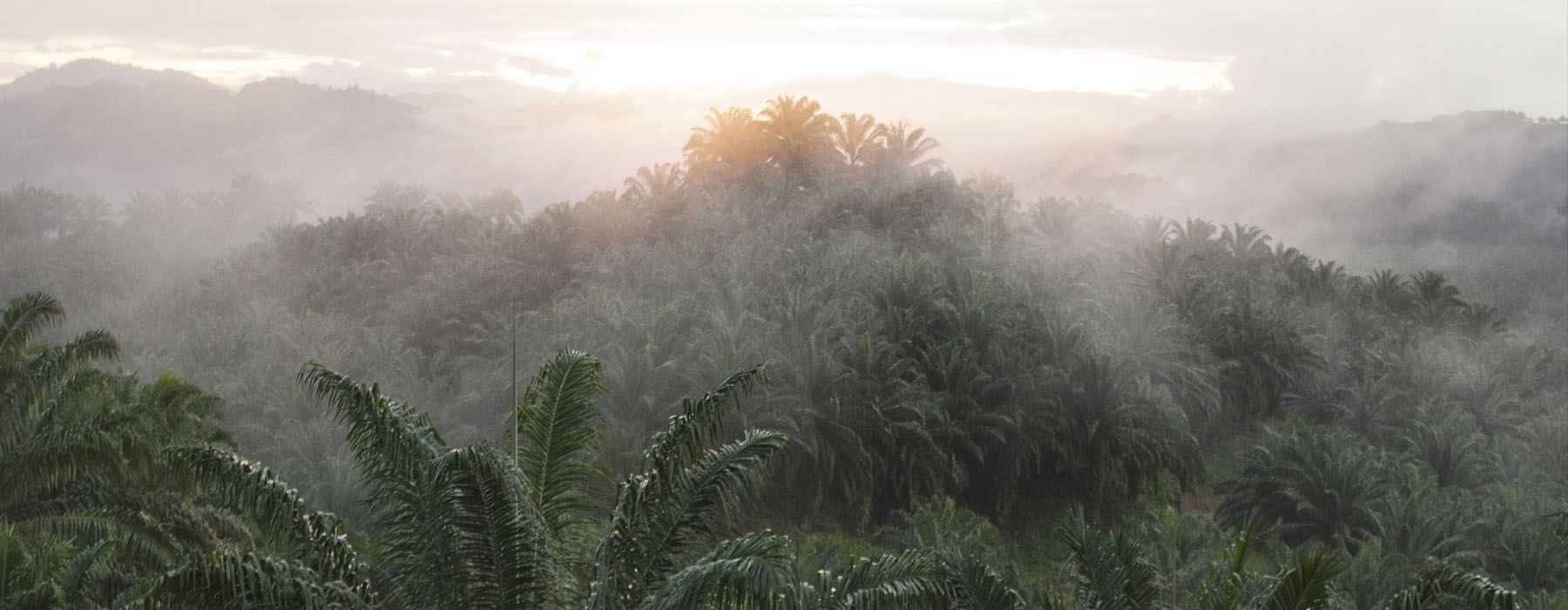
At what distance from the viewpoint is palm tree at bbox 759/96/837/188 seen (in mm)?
41656

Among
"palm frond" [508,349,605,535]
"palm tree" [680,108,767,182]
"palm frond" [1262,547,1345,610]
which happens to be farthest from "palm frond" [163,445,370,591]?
"palm tree" [680,108,767,182]

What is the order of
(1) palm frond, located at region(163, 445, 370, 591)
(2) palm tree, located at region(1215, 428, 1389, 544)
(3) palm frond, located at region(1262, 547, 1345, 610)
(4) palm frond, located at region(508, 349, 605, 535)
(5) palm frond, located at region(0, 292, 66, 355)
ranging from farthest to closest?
(2) palm tree, located at region(1215, 428, 1389, 544) → (5) palm frond, located at region(0, 292, 66, 355) → (4) palm frond, located at region(508, 349, 605, 535) → (3) palm frond, located at region(1262, 547, 1345, 610) → (1) palm frond, located at region(163, 445, 370, 591)

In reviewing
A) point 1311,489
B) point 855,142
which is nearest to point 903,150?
point 855,142

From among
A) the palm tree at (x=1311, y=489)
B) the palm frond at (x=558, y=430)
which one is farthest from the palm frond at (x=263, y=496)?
the palm tree at (x=1311, y=489)

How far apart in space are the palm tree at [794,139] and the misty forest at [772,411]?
0.47 ft

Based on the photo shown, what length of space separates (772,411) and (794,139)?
76.4 ft

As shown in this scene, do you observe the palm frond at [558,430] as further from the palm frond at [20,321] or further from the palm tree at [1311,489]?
the palm tree at [1311,489]

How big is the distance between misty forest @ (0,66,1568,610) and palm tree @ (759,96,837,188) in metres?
0.14

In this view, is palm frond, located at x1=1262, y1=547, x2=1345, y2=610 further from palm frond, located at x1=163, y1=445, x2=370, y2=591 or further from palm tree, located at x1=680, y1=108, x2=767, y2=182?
palm tree, located at x1=680, y1=108, x2=767, y2=182

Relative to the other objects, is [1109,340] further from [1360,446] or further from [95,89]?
[95,89]

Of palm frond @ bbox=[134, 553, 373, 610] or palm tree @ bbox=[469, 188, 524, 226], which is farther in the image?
palm tree @ bbox=[469, 188, 524, 226]

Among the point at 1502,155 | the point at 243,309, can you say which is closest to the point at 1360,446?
the point at 243,309

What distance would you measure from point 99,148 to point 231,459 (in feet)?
463

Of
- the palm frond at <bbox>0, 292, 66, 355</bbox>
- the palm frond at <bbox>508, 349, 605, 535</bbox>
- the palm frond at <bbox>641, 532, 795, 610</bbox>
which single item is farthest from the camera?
the palm frond at <bbox>0, 292, 66, 355</bbox>
